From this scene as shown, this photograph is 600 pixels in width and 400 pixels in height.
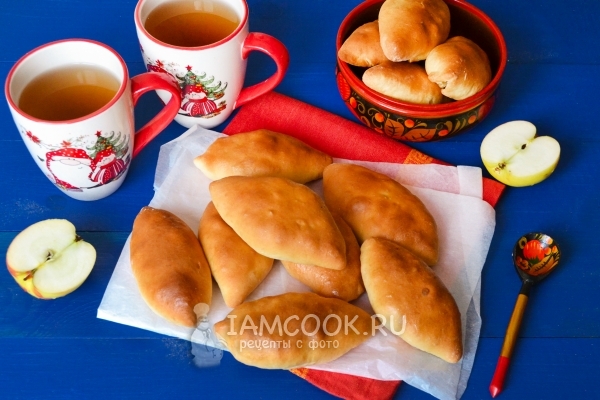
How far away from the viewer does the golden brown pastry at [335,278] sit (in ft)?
2.59

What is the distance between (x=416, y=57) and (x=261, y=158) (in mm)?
273

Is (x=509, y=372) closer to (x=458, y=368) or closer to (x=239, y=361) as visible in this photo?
(x=458, y=368)

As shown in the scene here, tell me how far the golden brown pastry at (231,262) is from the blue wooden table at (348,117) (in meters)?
0.09

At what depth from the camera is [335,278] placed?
0.79 metres

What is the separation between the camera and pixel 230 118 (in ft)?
3.36

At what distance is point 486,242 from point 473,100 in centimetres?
21

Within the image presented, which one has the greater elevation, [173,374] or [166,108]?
[166,108]

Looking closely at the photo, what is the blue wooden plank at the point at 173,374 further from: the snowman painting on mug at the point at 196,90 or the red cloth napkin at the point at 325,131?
the snowman painting on mug at the point at 196,90

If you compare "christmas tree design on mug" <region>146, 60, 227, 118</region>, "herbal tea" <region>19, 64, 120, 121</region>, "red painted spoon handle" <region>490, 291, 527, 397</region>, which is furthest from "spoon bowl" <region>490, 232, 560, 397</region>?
"herbal tea" <region>19, 64, 120, 121</region>

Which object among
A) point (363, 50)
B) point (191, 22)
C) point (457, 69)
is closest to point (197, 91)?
point (191, 22)

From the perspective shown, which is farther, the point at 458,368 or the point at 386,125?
the point at 386,125

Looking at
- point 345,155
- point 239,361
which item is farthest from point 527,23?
point 239,361

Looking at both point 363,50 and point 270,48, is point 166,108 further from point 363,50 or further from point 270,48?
point 363,50

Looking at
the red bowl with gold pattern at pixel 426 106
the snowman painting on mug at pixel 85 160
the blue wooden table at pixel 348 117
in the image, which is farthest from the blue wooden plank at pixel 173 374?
the red bowl with gold pattern at pixel 426 106
